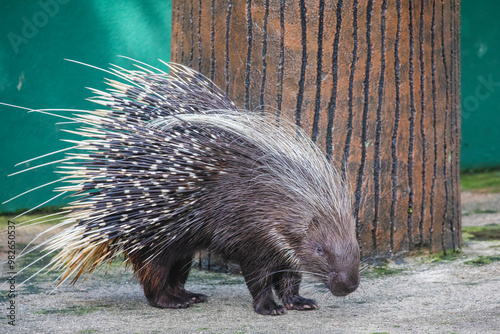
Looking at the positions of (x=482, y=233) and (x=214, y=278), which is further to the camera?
(x=482, y=233)

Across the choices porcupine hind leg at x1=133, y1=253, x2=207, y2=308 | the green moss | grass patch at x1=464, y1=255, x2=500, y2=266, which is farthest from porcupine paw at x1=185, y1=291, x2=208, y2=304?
grass patch at x1=464, y1=255, x2=500, y2=266

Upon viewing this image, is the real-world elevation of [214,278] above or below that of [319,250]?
below

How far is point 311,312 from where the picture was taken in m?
2.80

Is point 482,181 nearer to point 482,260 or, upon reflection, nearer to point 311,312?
point 482,260

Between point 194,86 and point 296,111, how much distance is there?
1.90ft

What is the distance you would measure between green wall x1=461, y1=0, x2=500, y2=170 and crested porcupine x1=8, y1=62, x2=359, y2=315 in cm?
406

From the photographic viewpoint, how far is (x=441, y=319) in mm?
2508

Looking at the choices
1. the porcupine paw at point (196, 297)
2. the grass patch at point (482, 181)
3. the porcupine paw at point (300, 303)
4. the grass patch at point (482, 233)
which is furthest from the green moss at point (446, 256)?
the grass patch at point (482, 181)

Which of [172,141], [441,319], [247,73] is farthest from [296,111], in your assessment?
[441,319]

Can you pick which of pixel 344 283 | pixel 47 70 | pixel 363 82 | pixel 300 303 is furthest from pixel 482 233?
pixel 47 70

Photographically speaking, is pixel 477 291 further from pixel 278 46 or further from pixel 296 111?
pixel 278 46

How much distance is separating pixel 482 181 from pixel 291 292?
377cm

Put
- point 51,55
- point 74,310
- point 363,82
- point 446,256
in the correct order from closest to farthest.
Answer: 1. point 74,310
2. point 363,82
3. point 446,256
4. point 51,55

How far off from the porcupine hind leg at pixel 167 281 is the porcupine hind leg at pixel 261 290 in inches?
13.1
